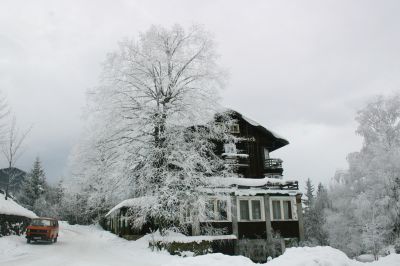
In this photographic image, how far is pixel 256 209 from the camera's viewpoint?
30844 millimetres

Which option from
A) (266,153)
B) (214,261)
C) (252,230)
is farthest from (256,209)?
(214,261)

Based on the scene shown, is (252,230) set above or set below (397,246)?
above

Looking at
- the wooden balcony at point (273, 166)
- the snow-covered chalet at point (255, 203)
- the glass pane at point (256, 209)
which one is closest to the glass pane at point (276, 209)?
the snow-covered chalet at point (255, 203)

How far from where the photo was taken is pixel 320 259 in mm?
12430

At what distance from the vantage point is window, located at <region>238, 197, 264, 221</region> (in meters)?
30.4

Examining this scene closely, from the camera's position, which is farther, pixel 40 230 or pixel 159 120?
pixel 40 230

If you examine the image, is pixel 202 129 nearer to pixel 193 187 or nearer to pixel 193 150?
pixel 193 150

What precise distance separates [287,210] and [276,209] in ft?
3.47

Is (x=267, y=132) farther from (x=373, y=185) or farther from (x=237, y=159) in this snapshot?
(x=373, y=185)

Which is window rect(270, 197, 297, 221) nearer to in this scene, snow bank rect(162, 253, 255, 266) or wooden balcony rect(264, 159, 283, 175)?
Result: wooden balcony rect(264, 159, 283, 175)

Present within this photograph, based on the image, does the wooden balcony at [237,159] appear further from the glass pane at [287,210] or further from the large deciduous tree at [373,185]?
the large deciduous tree at [373,185]

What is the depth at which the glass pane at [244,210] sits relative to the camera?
30.4 metres

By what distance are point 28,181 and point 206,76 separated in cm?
5888

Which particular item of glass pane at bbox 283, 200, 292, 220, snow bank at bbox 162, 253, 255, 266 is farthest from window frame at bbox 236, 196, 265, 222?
snow bank at bbox 162, 253, 255, 266
